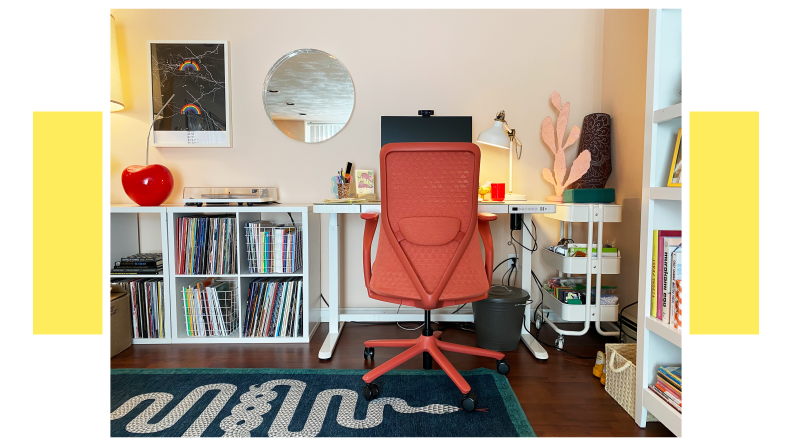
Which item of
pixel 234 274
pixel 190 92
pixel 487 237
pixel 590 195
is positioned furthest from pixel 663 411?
pixel 190 92

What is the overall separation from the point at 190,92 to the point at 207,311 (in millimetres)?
1400

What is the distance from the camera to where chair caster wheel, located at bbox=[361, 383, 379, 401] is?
1.70 m

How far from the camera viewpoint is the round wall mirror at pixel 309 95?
2727 millimetres

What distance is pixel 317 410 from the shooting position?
1.63 meters

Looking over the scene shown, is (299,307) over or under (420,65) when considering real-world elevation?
under

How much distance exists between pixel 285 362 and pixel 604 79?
2.53 meters

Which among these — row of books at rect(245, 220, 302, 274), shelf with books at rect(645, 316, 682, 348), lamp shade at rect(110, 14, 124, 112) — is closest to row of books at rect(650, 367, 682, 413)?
shelf with books at rect(645, 316, 682, 348)

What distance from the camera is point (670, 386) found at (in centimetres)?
139

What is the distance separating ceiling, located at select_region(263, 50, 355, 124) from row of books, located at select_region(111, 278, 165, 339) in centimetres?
126

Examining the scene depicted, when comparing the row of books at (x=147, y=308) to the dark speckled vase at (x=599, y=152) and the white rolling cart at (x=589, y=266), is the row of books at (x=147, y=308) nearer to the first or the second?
the white rolling cart at (x=589, y=266)

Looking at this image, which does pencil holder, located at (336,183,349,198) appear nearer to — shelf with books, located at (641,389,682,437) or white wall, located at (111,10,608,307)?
white wall, located at (111,10,608,307)
